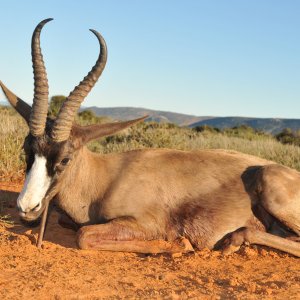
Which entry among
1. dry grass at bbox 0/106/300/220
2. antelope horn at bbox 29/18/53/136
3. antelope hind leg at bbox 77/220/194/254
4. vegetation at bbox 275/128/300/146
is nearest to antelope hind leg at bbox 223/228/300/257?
antelope hind leg at bbox 77/220/194/254

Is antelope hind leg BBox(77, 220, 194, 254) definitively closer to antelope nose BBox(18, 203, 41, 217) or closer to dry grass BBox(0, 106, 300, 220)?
antelope nose BBox(18, 203, 41, 217)

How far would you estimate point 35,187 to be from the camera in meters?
5.38

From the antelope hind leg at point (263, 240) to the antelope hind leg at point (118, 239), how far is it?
0.62 m

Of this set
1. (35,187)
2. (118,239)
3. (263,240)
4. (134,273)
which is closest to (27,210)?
(35,187)

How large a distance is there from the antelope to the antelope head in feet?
0.04

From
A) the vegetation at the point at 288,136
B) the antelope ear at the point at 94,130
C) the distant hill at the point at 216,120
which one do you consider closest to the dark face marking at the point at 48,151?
the antelope ear at the point at 94,130

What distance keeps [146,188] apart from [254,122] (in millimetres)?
122270

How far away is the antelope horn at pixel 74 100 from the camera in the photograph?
5.70 meters

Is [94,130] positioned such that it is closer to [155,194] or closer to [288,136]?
[155,194]

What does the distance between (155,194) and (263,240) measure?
147cm

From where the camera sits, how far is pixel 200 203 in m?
6.37

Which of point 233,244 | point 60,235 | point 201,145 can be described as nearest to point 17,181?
point 60,235

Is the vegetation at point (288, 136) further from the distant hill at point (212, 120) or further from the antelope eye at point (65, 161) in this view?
the distant hill at point (212, 120)

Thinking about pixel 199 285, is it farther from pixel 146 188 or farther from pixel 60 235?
pixel 60 235
